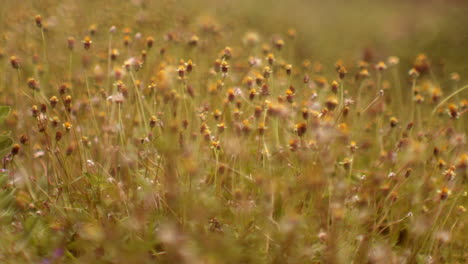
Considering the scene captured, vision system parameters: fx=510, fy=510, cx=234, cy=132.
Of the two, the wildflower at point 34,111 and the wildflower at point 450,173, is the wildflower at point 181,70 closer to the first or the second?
the wildflower at point 34,111

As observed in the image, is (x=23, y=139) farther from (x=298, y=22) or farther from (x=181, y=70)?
(x=298, y=22)

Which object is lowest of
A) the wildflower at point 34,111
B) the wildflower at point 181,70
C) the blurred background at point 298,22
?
the blurred background at point 298,22

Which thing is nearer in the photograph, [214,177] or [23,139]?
[23,139]

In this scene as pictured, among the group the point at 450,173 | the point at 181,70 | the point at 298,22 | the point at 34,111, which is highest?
the point at 181,70

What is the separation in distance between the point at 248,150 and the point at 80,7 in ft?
8.52

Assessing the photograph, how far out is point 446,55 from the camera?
4062 mm

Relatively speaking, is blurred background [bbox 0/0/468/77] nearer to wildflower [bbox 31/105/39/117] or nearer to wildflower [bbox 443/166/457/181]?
wildflower [bbox 31/105/39/117]

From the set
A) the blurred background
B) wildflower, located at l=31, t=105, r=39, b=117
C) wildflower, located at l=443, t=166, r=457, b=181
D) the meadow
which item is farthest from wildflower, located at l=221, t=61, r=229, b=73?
the blurred background

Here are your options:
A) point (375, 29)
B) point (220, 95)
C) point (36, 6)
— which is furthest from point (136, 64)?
point (375, 29)

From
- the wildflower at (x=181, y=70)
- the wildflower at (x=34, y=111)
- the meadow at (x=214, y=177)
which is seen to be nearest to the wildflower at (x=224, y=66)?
the meadow at (x=214, y=177)

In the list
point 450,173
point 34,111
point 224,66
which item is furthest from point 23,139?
point 450,173

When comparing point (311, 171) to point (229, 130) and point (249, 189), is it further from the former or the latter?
point (229, 130)

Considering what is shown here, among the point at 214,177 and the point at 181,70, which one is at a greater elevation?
the point at 181,70

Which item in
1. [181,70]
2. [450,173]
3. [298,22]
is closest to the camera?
[450,173]
